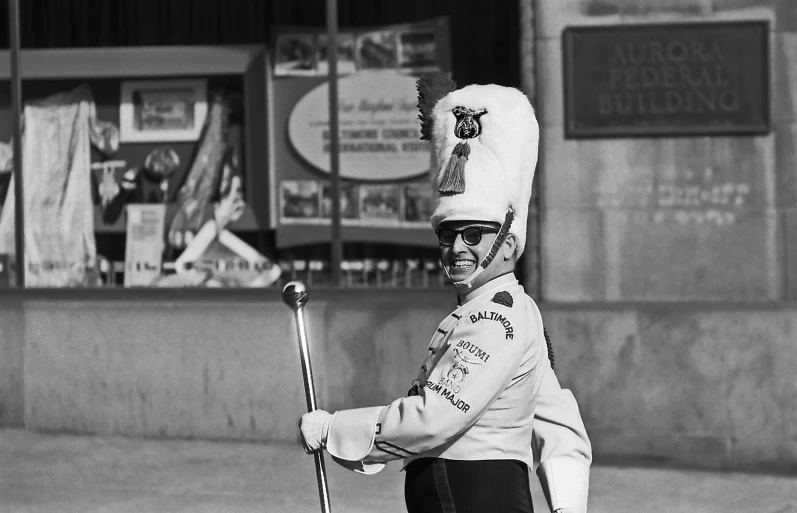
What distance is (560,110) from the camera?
8227 millimetres

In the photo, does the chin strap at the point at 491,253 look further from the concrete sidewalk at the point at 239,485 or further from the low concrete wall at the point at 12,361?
the low concrete wall at the point at 12,361

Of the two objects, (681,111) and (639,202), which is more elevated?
(681,111)

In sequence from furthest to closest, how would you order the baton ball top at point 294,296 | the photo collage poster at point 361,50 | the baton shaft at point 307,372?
1. the photo collage poster at point 361,50
2. the baton ball top at point 294,296
3. the baton shaft at point 307,372

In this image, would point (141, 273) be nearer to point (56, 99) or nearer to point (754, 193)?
point (56, 99)

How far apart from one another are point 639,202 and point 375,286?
5.87 feet

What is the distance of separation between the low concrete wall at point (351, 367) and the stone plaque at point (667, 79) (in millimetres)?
1032

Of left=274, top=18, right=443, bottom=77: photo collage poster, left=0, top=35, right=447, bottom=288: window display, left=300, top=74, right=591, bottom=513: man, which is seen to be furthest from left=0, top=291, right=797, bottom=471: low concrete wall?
left=300, top=74, right=591, bottom=513: man

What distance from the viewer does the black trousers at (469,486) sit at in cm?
367

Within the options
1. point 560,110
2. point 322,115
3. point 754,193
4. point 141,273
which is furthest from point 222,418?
point 754,193

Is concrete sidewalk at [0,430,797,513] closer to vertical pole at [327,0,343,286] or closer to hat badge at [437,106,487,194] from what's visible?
vertical pole at [327,0,343,286]

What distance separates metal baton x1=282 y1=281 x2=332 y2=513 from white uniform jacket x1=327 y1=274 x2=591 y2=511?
0.49ft

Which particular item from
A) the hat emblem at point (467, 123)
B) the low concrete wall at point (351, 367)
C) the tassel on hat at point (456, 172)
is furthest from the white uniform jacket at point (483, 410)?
the low concrete wall at point (351, 367)

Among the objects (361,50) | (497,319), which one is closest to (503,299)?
(497,319)

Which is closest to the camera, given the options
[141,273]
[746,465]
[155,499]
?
[155,499]
